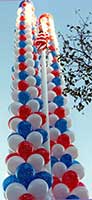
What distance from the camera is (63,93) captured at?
4.36 m

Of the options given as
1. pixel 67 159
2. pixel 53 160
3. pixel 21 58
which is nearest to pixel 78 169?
pixel 67 159

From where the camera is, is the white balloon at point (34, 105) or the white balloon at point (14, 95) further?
the white balloon at point (14, 95)

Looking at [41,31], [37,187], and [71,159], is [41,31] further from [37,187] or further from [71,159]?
[37,187]

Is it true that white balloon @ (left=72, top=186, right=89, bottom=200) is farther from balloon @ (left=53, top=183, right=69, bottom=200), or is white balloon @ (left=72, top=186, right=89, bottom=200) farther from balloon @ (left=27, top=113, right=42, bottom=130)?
balloon @ (left=27, top=113, right=42, bottom=130)

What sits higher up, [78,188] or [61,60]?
[61,60]

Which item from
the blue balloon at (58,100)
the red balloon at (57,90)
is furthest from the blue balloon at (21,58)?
the blue balloon at (58,100)

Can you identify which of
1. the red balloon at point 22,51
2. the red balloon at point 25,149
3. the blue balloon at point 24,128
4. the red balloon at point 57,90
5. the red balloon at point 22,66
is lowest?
the red balloon at point 25,149

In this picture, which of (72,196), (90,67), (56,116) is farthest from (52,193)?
(90,67)

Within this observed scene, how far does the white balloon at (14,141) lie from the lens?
3.47 meters

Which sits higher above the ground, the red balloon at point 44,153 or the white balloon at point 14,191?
the red balloon at point 44,153

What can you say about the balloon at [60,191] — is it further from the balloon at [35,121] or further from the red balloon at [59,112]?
the red balloon at [59,112]

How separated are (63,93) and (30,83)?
426mm

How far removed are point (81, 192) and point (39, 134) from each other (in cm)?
60

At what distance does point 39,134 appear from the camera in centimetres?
348
